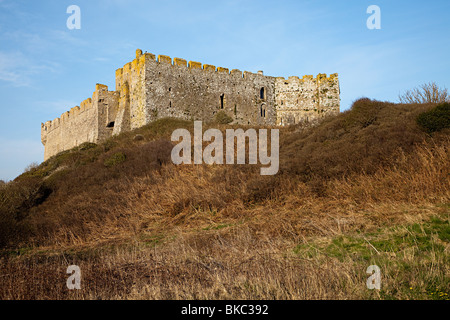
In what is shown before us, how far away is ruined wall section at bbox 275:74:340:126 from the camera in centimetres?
3556

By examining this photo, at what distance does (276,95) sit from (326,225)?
29.6m

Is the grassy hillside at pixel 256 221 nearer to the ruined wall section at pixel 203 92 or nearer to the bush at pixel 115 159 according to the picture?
the bush at pixel 115 159

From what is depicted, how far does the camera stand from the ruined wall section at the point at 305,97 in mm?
35562

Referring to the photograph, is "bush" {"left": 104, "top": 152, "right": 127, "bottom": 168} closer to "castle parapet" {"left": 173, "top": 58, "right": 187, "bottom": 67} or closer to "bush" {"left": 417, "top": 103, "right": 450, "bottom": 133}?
"castle parapet" {"left": 173, "top": 58, "right": 187, "bottom": 67}

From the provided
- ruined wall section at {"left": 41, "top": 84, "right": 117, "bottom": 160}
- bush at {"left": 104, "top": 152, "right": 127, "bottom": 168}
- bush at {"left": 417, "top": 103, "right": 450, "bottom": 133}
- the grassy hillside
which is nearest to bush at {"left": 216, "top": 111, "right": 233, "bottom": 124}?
ruined wall section at {"left": 41, "top": 84, "right": 117, "bottom": 160}

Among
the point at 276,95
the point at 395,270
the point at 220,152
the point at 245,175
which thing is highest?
the point at 276,95

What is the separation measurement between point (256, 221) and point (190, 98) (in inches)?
886

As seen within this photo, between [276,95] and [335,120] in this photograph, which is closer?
[335,120]

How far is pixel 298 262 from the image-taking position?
628 centimetres

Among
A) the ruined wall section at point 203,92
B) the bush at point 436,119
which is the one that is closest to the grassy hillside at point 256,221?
the bush at point 436,119

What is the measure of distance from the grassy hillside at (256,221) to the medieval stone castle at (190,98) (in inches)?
358
